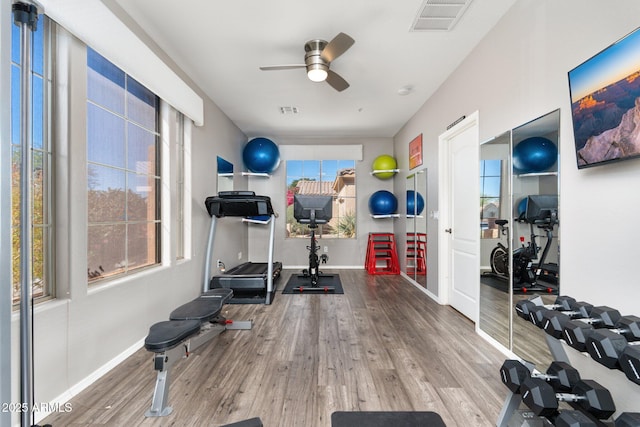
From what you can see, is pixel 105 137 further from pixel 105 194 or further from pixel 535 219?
pixel 535 219

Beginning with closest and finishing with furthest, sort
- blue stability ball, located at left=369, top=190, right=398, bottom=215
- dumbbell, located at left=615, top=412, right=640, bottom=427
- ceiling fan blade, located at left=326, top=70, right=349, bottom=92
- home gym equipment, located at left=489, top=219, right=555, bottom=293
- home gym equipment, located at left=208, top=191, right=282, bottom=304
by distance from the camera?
1. dumbbell, located at left=615, top=412, right=640, bottom=427
2. home gym equipment, located at left=489, top=219, right=555, bottom=293
3. ceiling fan blade, located at left=326, top=70, right=349, bottom=92
4. home gym equipment, located at left=208, top=191, right=282, bottom=304
5. blue stability ball, located at left=369, top=190, right=398, bottom=215

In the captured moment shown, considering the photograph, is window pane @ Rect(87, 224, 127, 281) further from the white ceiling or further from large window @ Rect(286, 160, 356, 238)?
large window @ Rect(286, 160, 356, 238)

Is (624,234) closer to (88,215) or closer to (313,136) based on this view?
(88,215)

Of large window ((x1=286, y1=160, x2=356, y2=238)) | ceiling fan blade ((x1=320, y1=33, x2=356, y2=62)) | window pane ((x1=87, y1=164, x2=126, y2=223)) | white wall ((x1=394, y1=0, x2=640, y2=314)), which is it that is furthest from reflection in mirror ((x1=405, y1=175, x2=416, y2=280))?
window pane ((x1=87, y1=164, x2=126, y2=223))

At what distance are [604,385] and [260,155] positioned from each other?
16.7 ft

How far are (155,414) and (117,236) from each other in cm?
144

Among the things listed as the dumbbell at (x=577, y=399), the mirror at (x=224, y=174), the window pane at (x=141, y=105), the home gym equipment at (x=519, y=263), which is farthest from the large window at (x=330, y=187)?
the dumbbell at (x=577, y=399)

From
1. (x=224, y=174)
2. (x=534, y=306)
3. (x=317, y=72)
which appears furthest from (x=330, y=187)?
(x=534, y=306)

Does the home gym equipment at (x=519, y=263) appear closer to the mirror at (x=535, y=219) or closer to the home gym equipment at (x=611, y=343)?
the mirror at (x=535, y=219)

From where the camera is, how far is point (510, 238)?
7.76 ft

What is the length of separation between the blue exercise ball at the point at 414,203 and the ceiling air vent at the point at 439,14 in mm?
2474

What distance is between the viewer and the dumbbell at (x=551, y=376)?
1.37 m

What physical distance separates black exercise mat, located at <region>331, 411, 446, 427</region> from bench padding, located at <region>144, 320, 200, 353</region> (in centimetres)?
121

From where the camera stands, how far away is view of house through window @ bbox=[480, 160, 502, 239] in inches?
99.0
